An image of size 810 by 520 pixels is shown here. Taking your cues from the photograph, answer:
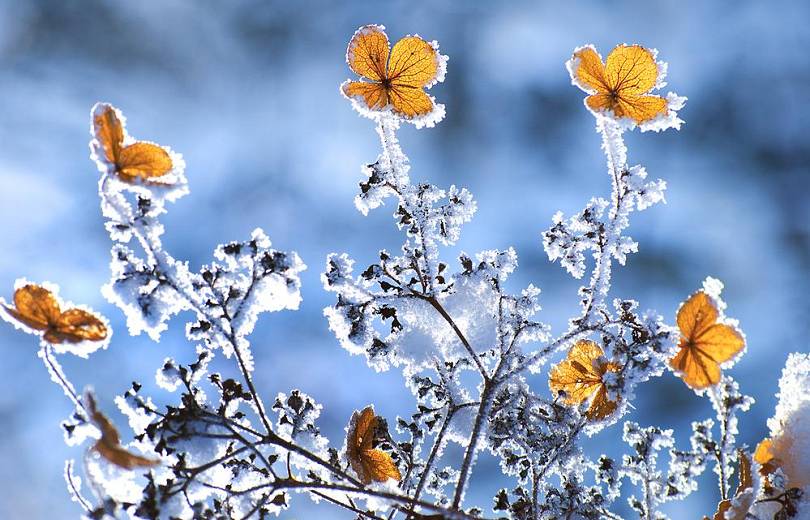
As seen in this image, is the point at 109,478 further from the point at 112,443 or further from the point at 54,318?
the point at 54,318

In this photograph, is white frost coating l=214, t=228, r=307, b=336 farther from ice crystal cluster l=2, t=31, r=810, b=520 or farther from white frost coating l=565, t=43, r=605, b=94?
white frost coating l=565, t=43, r=605, b=94

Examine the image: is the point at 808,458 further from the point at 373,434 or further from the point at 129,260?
the point at 129,260

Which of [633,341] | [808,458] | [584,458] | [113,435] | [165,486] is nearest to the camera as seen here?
[113,435]

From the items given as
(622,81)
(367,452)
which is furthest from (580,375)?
(622,81)

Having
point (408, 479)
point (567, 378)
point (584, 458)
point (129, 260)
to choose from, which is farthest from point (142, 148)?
point (584, 458)

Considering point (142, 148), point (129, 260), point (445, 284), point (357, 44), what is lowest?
point (129, 260)

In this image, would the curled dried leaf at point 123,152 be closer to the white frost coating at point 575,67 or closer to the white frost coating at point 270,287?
the white frost coating at point 270,287
